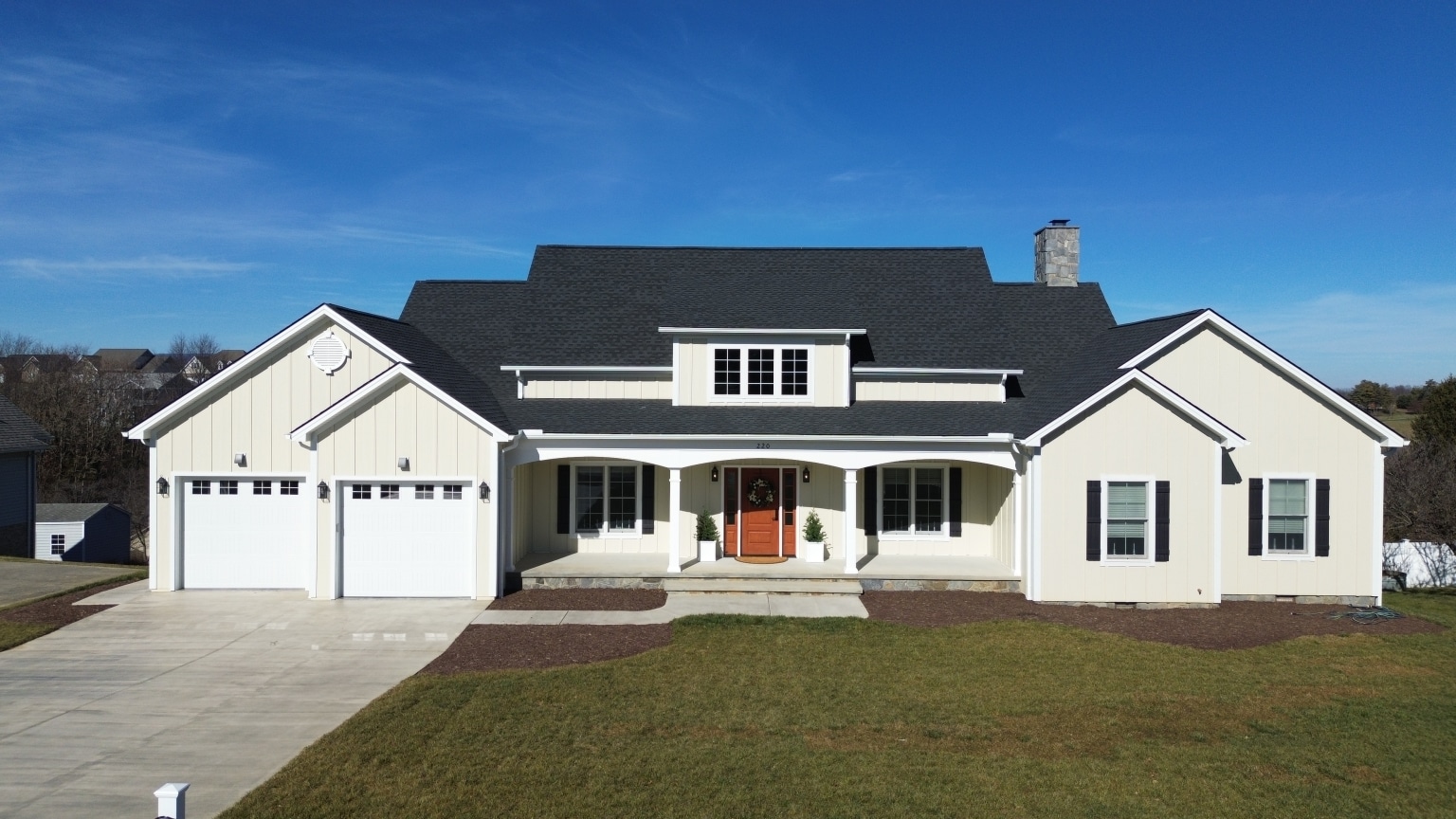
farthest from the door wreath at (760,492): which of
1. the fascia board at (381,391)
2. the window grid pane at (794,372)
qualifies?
the fascia board at (381,391)

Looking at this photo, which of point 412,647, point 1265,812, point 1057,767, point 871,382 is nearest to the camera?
point 1265,812

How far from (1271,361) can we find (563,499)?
1409 centimetres

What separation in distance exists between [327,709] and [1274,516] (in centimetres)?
1594

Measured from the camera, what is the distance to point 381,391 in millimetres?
15484

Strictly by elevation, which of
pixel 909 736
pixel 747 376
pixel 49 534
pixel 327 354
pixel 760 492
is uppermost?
pixel 327 354

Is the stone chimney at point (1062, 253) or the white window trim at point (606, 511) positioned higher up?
the stone chimney at point (1062, 253)

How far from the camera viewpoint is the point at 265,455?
1623 centimetres

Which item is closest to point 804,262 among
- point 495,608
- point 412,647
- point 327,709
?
point 495,608

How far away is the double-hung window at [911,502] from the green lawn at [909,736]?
5847 millimetres

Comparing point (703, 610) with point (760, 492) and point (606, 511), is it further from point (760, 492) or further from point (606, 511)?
point (606, 511)

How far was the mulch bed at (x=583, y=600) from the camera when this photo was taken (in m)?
15.0

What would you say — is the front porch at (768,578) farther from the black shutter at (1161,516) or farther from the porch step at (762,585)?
the black shutter at (1161,516)

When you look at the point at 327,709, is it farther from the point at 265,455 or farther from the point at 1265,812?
the point at 1265,812

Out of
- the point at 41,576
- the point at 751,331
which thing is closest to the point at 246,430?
the point at 41,576
